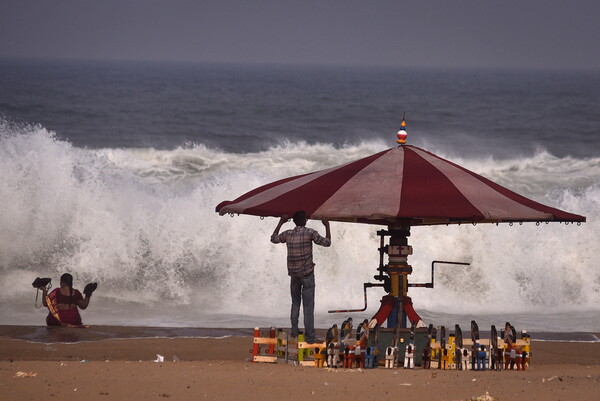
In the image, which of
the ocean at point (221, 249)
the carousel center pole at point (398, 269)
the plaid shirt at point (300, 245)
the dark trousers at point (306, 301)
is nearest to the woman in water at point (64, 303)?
the ocean at point (221, 249)

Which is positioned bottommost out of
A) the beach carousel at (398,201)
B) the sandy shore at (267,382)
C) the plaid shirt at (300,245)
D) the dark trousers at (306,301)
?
the sandy shore at (267,382)

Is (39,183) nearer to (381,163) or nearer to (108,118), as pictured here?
(381,163)

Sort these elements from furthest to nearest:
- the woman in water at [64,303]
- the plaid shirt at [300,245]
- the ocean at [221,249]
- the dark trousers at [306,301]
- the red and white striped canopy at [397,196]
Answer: the ocean at [221,249] → the woman in water at [64,303] → the dark trousers at [306,301] → the plaid shirt at [300,245] → the red and white striped canopy at [397,196]

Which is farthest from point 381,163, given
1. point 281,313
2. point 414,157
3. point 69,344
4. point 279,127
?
point 279,127

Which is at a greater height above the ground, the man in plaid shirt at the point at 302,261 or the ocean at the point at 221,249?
the ocean at the point at 221,249

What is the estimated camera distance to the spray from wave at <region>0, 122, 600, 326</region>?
17.4m

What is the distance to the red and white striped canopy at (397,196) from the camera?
31.9 feet

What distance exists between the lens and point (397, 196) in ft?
32.3

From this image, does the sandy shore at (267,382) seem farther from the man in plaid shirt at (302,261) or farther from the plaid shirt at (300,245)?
the plaid shirt at (300,245)

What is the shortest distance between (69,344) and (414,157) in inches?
168

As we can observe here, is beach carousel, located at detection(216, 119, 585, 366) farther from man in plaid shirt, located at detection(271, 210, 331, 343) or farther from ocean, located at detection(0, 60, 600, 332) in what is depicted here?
ocean, located at detection(0, 60, 600, 332)

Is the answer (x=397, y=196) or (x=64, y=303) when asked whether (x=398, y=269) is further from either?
(x=64, y=303)

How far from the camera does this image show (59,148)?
880 inches

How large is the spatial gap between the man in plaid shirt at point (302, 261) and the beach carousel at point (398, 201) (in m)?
0.31
